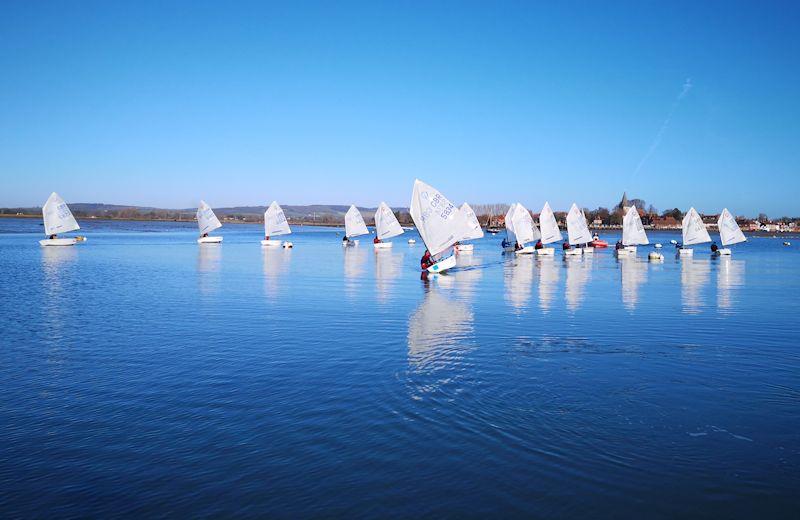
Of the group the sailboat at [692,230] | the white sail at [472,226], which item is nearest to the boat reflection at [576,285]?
the white sail at [472,226]

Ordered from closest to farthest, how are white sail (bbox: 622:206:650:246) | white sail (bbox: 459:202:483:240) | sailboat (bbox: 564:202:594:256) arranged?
1. white sail (bbox: 459:202:483:240)
2. sailboat (bbox: 564:202:594:256)
3. white sail (bbox: 622:206:650:246)

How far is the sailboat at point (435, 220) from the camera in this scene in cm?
4391

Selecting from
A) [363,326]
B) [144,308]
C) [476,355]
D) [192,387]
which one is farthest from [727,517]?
[144,308]

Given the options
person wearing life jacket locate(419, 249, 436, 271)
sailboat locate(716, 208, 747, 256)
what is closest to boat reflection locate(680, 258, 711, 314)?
person wearing life jacket locate(419, 249, 436, 271)

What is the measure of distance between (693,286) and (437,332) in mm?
24483

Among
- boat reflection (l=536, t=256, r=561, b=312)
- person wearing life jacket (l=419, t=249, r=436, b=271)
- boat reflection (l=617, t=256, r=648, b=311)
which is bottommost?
boat reflection (l=617, t=256, r=648, b=311)

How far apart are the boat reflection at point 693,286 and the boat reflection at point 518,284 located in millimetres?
7175

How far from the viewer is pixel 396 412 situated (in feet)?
40.6

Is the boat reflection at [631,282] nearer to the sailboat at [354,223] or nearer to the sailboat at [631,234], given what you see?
the sailboat at [631,234]

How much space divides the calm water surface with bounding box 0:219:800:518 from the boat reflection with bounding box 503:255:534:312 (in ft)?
9.38

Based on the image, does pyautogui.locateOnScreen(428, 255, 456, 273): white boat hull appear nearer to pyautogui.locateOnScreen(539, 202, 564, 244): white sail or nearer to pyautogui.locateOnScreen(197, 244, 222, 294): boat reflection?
pyautogui.locateOnScreen(197, 244, 222, 294): boat reflection

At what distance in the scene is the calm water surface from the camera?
8922mm

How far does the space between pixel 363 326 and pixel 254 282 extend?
17.9 metres

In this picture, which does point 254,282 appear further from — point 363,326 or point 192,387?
point 192,387
